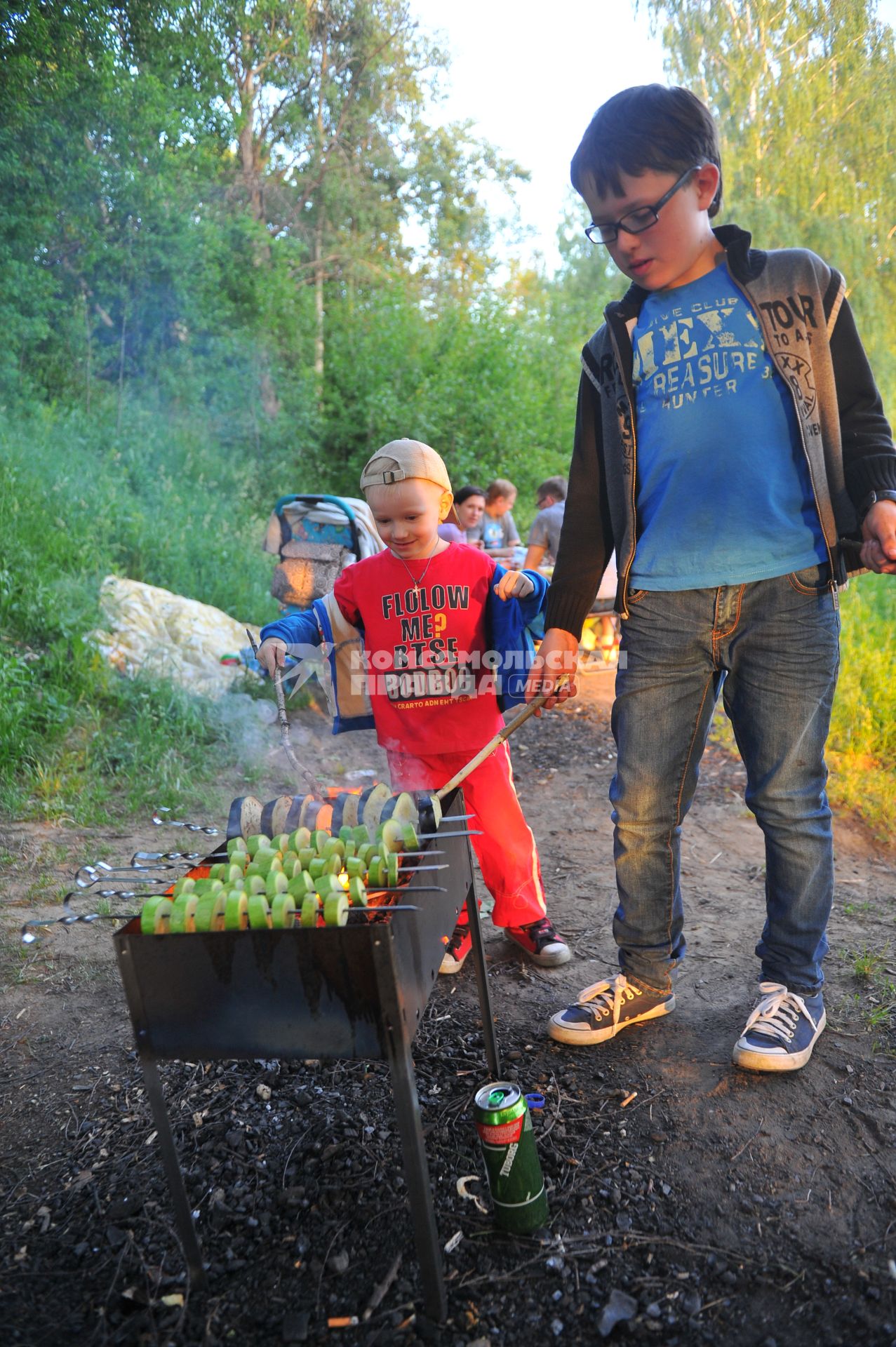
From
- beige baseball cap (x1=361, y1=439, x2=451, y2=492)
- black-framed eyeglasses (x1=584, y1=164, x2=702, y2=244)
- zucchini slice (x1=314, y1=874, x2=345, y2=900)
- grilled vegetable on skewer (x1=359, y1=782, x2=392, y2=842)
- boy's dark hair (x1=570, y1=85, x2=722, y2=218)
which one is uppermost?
boy's dark hair (x1=570, y1=85, x2=722, y2=218)

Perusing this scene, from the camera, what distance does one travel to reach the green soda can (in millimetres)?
1889

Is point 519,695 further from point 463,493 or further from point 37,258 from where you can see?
point 37,258

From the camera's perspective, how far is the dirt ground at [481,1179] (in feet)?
5.78

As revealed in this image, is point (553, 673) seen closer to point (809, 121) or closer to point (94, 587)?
point (94, 587)

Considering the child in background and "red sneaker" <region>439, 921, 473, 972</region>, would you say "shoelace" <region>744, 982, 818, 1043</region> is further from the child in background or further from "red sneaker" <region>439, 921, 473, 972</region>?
"red sneaker" <region>439, 921, 473, 972</region>

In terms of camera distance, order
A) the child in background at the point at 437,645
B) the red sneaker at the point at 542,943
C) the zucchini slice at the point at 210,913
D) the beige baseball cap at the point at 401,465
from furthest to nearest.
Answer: the red sneaker at the point at 542,943 < the child in background at the point at 437,645 < the beige baseball cap at the point at 401,465 < the zucchini slice at the point at 210,913

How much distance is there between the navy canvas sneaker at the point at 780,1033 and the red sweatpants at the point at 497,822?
986 millimetres

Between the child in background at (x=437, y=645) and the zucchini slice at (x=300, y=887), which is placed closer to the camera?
the zucchini slice at (x=300, y=887)

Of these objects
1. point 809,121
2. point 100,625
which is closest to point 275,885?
point 100,625

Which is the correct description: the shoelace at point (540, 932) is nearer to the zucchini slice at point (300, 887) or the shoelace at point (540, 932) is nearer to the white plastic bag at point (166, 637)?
the zucchini slice at point (300, 887)

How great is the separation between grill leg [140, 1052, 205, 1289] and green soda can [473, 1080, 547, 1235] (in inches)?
25.8

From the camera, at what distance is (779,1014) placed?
8.10ft

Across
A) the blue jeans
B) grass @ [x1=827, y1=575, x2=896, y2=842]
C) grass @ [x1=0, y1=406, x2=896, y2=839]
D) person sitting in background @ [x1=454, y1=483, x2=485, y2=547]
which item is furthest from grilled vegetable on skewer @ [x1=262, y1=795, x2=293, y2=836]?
person sitting in background @ [x1=454, y1=483, x2=485, y2=547]

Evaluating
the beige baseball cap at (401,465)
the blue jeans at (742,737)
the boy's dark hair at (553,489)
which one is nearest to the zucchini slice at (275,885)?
the blue jeans at (742,737)
